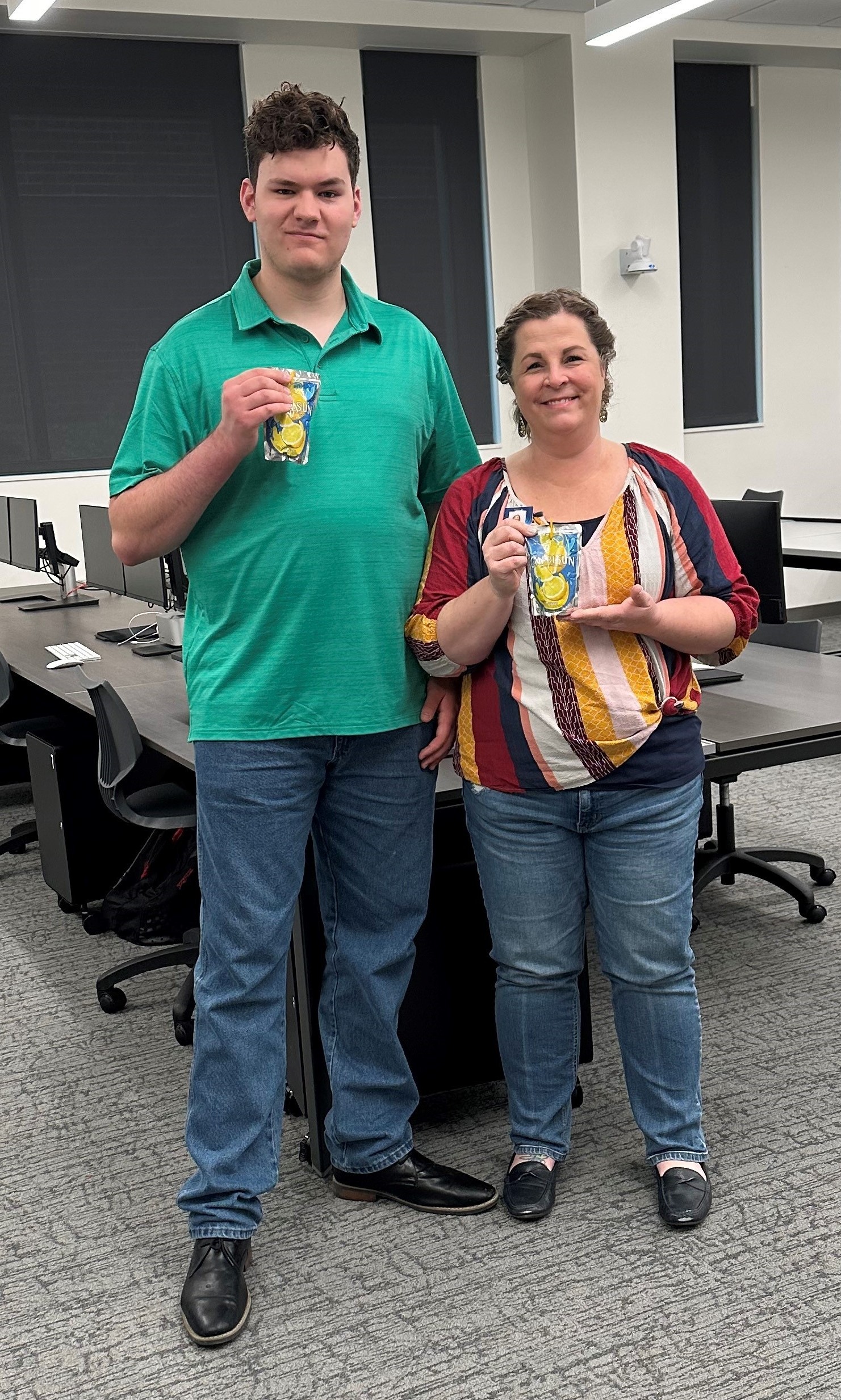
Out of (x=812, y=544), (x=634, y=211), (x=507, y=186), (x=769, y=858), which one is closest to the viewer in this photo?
(x=769, y=858)

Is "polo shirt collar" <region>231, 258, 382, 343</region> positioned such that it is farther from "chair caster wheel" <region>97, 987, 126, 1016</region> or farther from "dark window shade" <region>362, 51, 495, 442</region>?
"dark window shade" <region>362, 51, 495, 442</region>

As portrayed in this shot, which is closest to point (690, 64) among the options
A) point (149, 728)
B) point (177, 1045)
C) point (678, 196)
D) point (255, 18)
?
point (678, 196)

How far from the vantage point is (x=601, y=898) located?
2.04m

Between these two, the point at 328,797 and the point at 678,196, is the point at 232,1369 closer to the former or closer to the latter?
the point at 328,797

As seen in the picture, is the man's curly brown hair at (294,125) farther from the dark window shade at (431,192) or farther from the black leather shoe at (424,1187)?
the dark window shade at (431,192)

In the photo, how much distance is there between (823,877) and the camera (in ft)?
12.0

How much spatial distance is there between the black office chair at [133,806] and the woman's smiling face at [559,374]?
131 cm

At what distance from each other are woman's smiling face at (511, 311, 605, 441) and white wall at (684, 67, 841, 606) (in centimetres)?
584

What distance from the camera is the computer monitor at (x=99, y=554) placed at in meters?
4.91

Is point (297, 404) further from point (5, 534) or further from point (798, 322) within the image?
point (798, 322)

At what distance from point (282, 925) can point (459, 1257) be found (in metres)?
0.62

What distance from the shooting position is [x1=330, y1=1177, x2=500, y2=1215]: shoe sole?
2.15 meters

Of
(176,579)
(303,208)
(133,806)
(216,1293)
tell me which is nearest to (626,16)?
(176,579)

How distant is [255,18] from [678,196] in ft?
8.80
